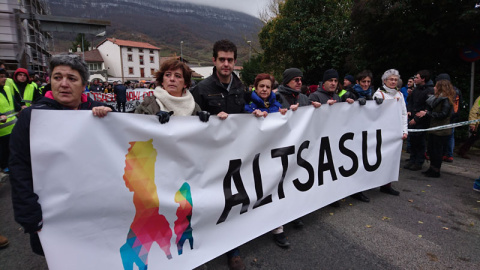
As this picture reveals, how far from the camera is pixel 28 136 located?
5.23 ft

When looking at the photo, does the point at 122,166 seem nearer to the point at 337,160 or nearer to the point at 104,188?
the point at 104,188

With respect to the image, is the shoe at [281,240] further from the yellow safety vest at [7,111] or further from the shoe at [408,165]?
the yellow safety vest at [7,111]

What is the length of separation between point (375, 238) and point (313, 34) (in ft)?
45.1

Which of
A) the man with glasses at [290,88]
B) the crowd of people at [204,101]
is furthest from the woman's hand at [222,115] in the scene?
the man with glasses at [290,88]

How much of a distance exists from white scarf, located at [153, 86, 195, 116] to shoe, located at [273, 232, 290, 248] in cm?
154

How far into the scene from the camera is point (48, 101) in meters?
1.71

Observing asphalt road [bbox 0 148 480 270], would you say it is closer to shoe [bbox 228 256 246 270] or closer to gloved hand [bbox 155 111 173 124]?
shoe [bbox 228 256 246 270]

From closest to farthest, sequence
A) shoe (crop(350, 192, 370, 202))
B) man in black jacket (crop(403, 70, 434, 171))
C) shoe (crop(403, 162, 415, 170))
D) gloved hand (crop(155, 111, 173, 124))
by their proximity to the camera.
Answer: gloved hand (crop(155, 111, 173, 124))
shoe (crop(350, 192, 370, 202))
man in black jacket (crop(403, 70, 434, 171))
shoe (crop(403, 162, 415, 170))

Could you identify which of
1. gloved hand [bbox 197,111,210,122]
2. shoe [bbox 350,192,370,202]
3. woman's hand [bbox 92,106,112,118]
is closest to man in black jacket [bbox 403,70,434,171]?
shoe [bbox 350,192,370,202]

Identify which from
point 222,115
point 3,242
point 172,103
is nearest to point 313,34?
point 222,115

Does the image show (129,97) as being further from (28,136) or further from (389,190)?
(28,136)

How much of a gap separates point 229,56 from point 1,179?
490 centimetres

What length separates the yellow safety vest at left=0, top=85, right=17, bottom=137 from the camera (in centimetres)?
427

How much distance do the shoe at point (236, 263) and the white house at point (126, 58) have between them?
238 feet
